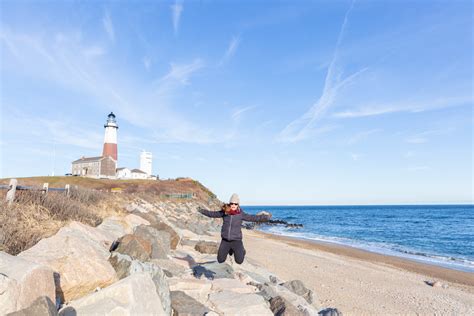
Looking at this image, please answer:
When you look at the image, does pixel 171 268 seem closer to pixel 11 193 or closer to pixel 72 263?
pixel 72 263

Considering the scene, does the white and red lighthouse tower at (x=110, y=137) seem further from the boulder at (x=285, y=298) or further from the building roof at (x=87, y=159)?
the boulder at (x=285, y=298)

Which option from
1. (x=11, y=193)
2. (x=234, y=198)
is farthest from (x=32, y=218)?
(x=234, y=198)

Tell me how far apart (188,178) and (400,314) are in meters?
70.5

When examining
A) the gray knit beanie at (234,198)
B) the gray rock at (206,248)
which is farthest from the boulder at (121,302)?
the gray rock at (206,248)

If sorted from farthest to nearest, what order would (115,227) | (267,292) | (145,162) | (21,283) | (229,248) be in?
(145,162) < (115,227) < (229,248) < (267,292) < (21,283)

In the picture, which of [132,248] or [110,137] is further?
[110,137]

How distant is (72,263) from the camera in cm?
548

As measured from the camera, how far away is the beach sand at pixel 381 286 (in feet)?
32.9

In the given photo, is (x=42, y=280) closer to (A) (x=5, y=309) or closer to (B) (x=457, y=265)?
(A) (x=5, y=309)

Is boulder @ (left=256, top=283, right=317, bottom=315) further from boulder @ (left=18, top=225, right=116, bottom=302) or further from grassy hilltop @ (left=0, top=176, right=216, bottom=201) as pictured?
grassy hilltop @ (left=0, top=176, right=216, bottom=201)

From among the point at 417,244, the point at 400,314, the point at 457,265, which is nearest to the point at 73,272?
the point at 400,314

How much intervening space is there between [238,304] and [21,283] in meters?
3.69

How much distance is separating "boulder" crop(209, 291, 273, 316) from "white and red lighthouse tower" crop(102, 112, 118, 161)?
218 feet

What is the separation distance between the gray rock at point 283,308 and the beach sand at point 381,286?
3.05 m
